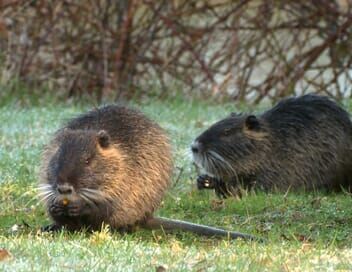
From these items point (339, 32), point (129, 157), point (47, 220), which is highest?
point (339, 32)

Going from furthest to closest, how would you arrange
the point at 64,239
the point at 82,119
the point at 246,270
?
the point at 82,119 → the point at 64,239 → the point at 246,270

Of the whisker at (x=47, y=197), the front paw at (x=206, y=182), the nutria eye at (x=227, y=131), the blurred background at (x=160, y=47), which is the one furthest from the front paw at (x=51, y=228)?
the blurred background at (x=160, y=47)

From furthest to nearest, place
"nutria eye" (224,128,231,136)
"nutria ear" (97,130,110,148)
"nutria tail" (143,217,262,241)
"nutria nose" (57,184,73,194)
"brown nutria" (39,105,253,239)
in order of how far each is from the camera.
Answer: "nutria eye" (224,128,231,136), "nutria ear" (97,130,110,148), "nutria tail" (143,217,262,241), "brown nutria" (39,105,253,239), "nutria nose" (57,184,73,194)

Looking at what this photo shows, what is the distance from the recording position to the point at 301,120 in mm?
8094

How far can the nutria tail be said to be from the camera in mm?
6000

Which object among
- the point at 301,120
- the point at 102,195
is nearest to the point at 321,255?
the point at 102,195

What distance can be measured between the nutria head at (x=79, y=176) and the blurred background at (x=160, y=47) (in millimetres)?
7394

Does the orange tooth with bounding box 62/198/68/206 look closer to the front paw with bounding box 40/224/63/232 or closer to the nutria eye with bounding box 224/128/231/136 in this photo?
the front paw with bounding box 40/224/63/232

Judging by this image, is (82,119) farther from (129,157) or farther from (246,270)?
(246,270)

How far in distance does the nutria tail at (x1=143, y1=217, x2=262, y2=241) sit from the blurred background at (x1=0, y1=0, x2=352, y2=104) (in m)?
7.07

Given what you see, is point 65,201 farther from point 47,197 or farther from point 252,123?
point 252,123

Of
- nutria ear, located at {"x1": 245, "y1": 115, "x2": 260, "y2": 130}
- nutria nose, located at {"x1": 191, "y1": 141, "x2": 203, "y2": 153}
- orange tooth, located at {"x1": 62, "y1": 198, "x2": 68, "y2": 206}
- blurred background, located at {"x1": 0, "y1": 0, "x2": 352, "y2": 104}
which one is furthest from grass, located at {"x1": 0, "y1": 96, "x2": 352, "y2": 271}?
blurred background, located at {"x1": 0, "y1": 0, "x2": 352, "y2": 104}

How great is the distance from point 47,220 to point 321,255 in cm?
225

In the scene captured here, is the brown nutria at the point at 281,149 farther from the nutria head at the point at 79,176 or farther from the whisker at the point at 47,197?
the whisker at the point at 47,197
